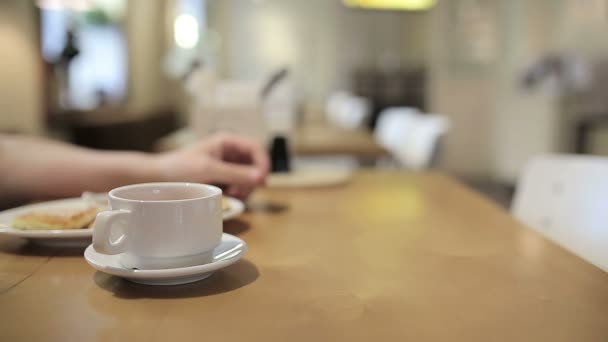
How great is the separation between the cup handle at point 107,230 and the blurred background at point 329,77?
3.28 feet

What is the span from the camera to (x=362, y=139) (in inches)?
118

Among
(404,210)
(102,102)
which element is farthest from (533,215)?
(102,102)

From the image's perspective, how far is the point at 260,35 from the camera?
8.44m

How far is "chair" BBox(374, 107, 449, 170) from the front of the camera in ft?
10.4

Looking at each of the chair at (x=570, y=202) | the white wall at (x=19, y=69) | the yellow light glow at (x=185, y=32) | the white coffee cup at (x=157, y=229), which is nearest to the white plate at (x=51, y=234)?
the white coffee cup at (x=157, y=229)

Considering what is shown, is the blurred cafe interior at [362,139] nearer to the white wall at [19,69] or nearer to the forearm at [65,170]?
the white wall at [19,69]

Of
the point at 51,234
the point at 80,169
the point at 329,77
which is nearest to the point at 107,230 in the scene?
the point at 51,234

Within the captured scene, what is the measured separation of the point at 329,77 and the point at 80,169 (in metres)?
7.51

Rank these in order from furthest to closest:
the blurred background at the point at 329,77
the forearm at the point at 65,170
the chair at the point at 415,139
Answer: the chair at the point at 415,139
the blurred background at the point at 329,77
the forearm at the point at 65,170

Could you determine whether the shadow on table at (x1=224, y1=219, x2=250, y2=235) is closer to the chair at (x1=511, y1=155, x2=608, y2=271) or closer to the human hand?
the human hand

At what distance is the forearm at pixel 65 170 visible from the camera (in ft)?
3.03

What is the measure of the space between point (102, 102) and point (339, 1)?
4.46 meters

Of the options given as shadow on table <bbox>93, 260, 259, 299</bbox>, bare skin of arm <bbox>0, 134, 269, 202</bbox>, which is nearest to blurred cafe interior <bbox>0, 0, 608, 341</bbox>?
shadow on table <bbox>93, 260, 259, 299</bbox>

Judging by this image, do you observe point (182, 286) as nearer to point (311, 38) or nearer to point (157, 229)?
point (157, 229)
